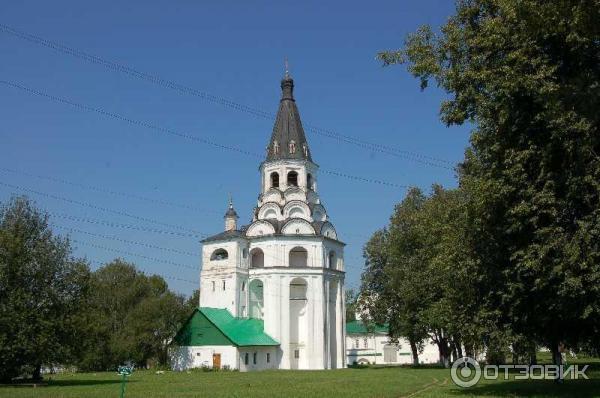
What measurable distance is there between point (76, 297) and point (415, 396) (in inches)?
757

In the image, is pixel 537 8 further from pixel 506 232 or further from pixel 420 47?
pixel 506 232

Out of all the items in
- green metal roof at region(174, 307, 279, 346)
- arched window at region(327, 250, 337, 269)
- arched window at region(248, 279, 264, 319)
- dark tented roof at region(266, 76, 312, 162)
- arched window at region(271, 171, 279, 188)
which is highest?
dark tented roof at region(266, 76, 312, 162)

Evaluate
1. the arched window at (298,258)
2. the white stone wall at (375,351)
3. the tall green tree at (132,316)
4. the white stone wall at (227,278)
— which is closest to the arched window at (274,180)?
the white stone wall at (227,278)

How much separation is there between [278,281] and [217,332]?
7431mm

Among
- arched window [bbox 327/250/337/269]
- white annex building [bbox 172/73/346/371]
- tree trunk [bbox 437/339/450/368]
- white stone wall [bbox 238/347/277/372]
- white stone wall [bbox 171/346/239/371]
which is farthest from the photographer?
arched window [bbox 327/250/337/269]

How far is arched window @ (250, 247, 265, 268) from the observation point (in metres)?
62.7

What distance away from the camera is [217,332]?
54.5 meters

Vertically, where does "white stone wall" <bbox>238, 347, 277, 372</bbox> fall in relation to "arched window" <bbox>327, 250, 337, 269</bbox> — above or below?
below

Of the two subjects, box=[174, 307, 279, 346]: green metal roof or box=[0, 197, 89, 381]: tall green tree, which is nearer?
box=[0, 197, 89, 381]: tall green tree

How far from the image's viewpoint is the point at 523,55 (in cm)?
1891

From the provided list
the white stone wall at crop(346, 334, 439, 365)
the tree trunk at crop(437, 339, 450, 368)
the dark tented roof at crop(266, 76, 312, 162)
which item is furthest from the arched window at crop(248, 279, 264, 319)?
the white stone wall at crop(346, 334, 439, 365)

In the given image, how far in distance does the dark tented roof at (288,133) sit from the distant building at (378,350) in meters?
30.9

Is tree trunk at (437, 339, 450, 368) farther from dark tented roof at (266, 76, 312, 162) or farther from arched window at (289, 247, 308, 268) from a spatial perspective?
dark tented roof at (266, 76, 312, 162)

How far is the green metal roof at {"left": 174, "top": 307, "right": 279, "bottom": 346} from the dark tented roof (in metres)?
16.1
